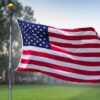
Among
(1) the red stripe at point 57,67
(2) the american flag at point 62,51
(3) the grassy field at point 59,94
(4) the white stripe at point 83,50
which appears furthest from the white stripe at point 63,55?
(3) the grassy field at point 59,94

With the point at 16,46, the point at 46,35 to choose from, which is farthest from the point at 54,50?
the point at 16,46

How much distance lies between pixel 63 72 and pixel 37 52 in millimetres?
623

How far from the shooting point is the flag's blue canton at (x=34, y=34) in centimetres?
838

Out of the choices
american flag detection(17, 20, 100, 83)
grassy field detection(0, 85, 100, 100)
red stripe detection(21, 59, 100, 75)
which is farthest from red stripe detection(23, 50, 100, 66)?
grassy field detection(0, 85, 100, 100)

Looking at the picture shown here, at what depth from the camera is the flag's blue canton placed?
8375mm

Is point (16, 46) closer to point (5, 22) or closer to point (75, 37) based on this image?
point (5, 22)

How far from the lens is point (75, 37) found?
28.0 ft

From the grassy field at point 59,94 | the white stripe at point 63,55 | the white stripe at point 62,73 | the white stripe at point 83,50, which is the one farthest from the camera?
the grassy field at point 59,94

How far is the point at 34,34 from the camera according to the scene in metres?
8.48

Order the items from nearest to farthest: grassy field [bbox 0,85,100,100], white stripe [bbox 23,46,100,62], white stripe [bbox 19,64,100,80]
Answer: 1. white stripe [bbox 19,64,100,80]
2. white stripe [bbox 23,46,100,62]
3. grassy field [bbox 0,85,100,100]

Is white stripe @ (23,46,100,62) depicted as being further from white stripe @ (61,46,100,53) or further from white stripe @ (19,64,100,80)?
white stripe @ (19,64,100,80)

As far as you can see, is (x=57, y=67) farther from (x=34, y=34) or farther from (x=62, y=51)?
(x=34, y=34)

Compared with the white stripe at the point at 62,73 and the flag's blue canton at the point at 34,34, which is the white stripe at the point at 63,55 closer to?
the flag's blue canton at the point at 34,34

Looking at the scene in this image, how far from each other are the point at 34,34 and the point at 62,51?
0.62 m
